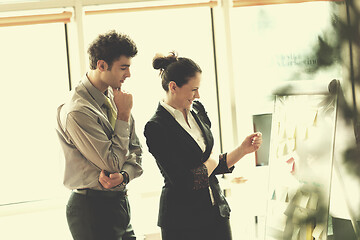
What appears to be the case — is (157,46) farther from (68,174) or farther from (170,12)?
(68,174)

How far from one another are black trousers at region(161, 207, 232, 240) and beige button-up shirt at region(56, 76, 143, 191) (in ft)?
1.08

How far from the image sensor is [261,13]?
59cm

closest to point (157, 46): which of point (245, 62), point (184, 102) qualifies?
point (245, 62)

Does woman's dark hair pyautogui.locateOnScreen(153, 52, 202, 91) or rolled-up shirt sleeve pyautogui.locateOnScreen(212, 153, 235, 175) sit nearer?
woman's dark hair pyautogui.locateOnScreen(153, 52, 202, 91)

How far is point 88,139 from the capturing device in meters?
1.88

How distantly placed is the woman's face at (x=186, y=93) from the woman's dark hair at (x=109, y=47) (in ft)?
1.00

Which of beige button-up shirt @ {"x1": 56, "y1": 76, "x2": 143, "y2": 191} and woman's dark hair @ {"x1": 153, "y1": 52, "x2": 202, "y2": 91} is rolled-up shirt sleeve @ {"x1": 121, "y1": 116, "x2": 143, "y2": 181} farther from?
woman's dark hair @ {"x1": 153, "y1": 52, "x2": 202, "y2": 91}

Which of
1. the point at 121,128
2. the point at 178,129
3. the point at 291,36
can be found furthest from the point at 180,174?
the point at 291,36

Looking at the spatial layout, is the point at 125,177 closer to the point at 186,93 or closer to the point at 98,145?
the point at 98,145

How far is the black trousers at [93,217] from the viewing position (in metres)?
1.94

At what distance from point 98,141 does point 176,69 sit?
51 centimetres

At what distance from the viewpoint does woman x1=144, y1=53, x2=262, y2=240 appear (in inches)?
79.7

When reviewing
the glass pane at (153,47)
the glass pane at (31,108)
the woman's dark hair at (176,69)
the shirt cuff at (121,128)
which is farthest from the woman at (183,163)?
the glass pane at (31,108)

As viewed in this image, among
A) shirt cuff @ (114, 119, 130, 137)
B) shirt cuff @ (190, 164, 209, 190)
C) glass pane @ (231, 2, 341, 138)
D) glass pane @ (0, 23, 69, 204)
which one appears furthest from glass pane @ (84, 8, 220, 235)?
glass pane @ (231, 2, 341, 138)
